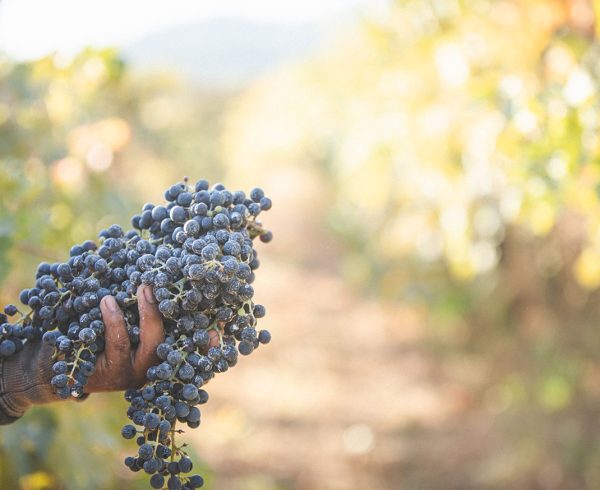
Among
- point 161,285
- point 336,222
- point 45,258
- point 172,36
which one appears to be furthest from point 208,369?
point 172,36

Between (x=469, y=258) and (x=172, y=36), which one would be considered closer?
(x=469, y=258)

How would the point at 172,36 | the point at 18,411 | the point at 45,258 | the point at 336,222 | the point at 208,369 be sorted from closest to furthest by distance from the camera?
the point at 208,369
the point at 18,411
the point at 45,258
the point at 336,222
the point at 172,36

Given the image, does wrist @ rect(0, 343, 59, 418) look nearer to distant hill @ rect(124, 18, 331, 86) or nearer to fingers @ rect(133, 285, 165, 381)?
fingers @ rect(133, 285, 165, 381)

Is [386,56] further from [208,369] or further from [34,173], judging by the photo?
[208,369]

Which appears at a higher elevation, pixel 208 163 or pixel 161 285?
pixel 208 163

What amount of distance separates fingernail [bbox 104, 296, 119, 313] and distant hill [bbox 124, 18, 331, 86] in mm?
19967

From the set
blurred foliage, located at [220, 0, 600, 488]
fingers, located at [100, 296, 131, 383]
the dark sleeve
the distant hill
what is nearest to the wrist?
the dark sleeve

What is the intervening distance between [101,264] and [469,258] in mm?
2424

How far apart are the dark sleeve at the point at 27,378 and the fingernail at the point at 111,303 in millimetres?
152

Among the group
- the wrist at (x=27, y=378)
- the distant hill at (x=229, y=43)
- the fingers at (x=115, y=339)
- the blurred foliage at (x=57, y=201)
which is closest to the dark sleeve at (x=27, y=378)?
the wrist at (x=27, y=378)

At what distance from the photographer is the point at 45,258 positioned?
2.33 m

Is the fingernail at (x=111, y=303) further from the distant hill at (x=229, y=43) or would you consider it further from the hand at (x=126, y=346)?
the distant hill at (x=229, y=43)

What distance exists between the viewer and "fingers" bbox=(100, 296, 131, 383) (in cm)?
115

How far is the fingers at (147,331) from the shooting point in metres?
1.15
